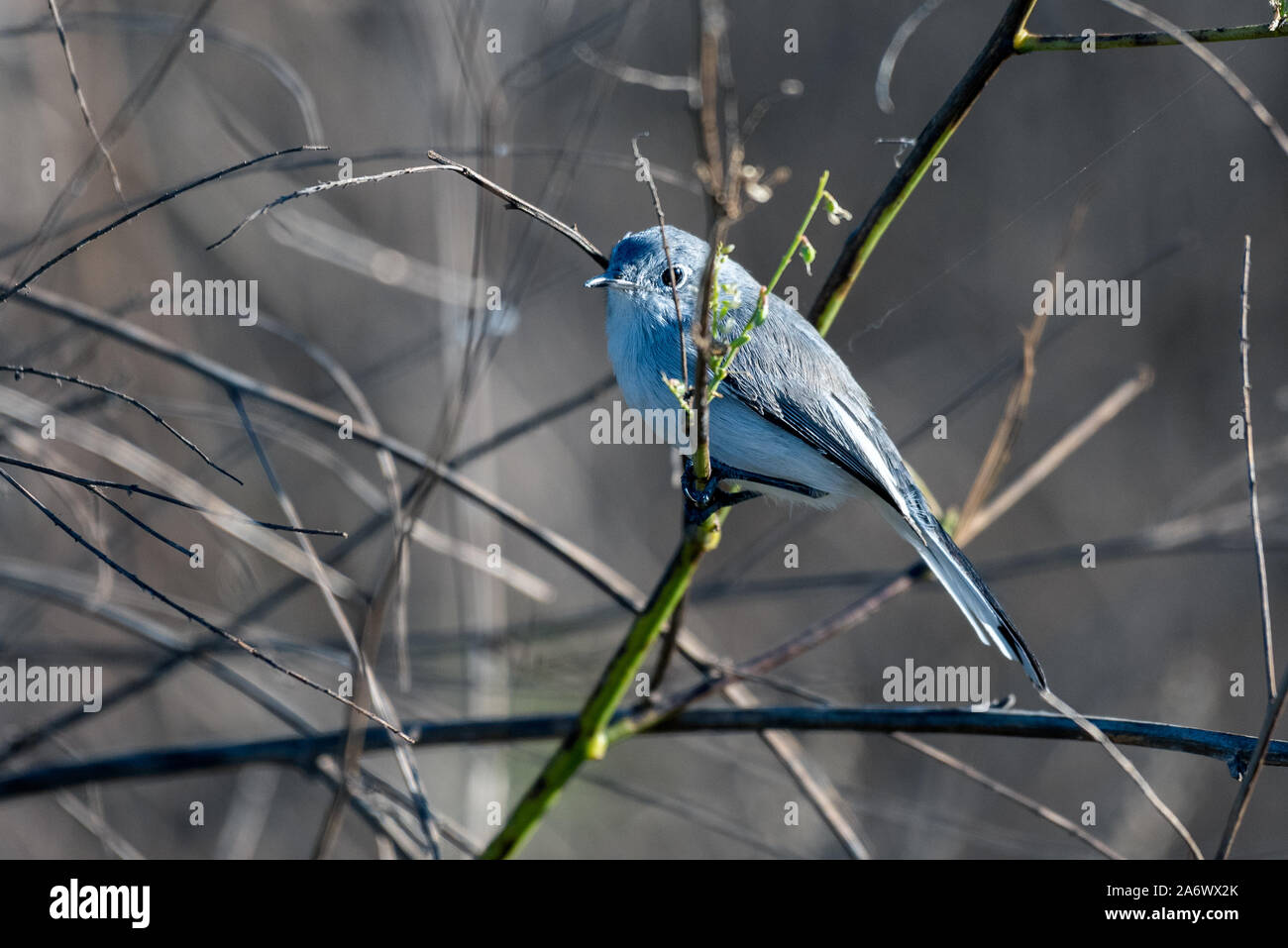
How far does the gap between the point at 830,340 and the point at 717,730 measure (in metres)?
3.52

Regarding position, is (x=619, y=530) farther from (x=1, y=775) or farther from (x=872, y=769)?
(x=1, y=775)

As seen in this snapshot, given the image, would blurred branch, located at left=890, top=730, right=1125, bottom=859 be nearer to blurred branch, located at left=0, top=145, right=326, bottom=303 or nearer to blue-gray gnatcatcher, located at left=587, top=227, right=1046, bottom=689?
blue-gray gnatcatcher, located at left=587, top=227, right=1046, bottom=689

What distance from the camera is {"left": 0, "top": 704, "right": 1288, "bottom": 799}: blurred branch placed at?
1.89 metres

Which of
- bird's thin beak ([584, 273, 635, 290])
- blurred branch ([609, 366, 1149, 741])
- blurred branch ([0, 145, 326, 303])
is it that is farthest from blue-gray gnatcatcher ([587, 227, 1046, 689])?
blurred branch ([0, 145, 326, 303])

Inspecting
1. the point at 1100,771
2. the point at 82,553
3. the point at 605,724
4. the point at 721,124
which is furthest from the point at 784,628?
the point at 605,724

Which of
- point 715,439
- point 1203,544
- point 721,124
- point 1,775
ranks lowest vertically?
point 1,775

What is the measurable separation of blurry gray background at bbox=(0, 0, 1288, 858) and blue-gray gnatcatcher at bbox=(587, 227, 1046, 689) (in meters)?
2.27

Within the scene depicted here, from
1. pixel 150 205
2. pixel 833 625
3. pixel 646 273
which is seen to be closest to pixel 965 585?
pixel 833 625

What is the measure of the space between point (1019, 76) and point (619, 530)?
3455mm

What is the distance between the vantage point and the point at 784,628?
261 inches

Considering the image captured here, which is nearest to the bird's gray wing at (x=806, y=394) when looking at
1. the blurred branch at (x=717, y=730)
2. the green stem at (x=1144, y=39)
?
the blurred branch at (x=717, y=730)

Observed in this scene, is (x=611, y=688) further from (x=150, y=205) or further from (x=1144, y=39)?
(x=1144, y=39)

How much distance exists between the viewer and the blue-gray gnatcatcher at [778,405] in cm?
263

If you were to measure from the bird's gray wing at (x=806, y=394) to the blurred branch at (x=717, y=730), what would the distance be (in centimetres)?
68
